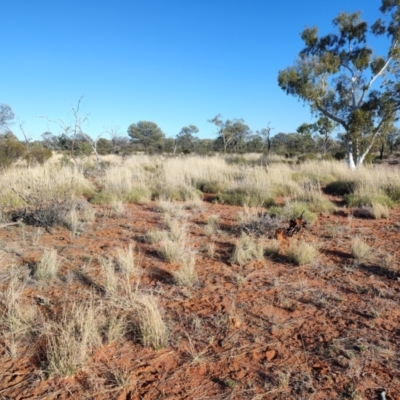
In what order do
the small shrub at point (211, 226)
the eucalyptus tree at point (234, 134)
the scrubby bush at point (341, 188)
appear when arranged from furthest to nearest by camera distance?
the eucalyptus tree at point (234, 134)
the scrubby bush at point (341, 188)
the small shrub at point (211, 226)

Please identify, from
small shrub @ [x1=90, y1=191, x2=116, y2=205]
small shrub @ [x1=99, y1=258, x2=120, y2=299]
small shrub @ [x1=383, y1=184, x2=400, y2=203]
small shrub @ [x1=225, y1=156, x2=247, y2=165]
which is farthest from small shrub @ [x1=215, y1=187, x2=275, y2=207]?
small shrub @ [x1=225, y1=156, x2=247, y2=165]

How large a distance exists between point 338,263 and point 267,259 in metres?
0.89

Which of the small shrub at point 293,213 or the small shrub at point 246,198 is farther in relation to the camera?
the small shrub at point 246,198

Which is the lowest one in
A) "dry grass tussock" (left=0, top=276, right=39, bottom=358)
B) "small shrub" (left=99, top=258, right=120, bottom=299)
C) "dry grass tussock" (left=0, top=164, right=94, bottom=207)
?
"dry grass tussock" (left=0, top=276, right=39, bottom=358)

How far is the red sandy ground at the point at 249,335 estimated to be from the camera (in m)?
2.18

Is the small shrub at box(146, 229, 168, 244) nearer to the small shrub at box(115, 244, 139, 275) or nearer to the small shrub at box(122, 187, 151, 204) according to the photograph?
the small shrub at box(115, 244, 139, 275)

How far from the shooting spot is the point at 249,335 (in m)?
2.73

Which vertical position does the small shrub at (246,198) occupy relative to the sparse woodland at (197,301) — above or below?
above

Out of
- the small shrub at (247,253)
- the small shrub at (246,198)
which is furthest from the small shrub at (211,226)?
the small shrub at (246,198)

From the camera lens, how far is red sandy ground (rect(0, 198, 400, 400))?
7.16 feet

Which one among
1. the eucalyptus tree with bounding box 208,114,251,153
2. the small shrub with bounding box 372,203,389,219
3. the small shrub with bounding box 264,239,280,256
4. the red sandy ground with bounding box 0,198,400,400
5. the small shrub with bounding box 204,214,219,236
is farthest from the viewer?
the eucalyptus tree with bounding box 208,114,251,153

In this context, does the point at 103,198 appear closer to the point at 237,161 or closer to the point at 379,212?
the point at 379,212

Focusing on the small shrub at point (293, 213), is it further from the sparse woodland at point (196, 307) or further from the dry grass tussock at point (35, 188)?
the dry grass tussock at point (35, 188)

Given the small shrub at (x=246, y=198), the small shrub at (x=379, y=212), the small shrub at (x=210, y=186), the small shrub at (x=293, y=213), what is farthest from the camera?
the small shrub at (x=210, y=186)
